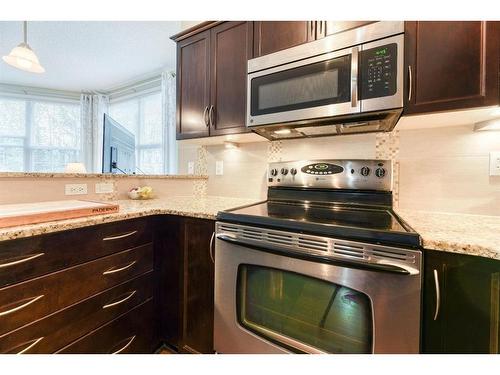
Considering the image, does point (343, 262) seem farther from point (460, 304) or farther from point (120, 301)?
point (120, 301)

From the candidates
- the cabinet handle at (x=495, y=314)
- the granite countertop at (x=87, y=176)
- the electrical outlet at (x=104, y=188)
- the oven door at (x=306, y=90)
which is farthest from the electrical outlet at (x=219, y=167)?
the cabinet handle at (x=495, y=314)

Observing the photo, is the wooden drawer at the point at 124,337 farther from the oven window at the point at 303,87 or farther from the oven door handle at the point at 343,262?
the oven window at the point at 303,87

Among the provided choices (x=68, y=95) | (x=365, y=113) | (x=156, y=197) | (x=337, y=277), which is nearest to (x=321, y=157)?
(x=365, y=113)

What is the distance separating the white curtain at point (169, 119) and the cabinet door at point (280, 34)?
2.41 meters

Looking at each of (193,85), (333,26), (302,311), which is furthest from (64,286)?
(333,26)

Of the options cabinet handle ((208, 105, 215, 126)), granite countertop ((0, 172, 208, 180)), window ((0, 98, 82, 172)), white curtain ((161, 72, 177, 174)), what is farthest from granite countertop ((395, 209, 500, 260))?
window ((0, 98, 82, 172))

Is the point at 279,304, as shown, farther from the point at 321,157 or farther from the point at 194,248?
the point at 321,157

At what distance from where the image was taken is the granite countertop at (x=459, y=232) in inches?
27.0

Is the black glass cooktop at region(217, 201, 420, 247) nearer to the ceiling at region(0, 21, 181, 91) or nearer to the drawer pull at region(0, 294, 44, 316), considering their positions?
the drawer pull at region(0, 294, 44, 316)

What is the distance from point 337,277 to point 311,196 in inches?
24.7

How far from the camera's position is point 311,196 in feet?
4.55

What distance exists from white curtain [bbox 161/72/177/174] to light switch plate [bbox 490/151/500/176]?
3332 mm

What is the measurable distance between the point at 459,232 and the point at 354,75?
0.77 m

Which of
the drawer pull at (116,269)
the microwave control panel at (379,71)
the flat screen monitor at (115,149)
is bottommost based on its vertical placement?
the drawer pull at (116,269)
